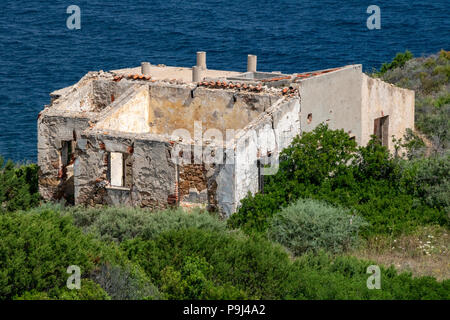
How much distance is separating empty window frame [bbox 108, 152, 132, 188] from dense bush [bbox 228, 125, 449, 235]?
13.3 feet

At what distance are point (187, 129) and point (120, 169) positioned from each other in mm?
2186

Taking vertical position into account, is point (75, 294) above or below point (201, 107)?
below

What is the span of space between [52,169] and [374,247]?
909cm

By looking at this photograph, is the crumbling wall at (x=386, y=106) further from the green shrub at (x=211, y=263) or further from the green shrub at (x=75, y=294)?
the green shrub at (x=75, y=294)

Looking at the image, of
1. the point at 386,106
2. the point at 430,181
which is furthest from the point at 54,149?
the point at 386,106

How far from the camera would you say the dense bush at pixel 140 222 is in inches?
737

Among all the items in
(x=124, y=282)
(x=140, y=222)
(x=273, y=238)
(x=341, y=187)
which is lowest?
→ (x=124, y=282)

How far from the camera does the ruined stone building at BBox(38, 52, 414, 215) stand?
2005cm

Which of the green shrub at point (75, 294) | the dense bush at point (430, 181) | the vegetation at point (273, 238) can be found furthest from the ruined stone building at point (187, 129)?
the green shrub at point (75, 294)

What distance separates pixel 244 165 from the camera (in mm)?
20047

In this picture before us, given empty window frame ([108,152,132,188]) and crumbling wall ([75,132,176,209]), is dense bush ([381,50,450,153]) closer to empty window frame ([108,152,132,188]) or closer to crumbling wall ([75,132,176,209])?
empty window frame ([108,152,132,188])

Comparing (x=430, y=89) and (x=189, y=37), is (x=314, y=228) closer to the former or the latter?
(x=430, y=89)

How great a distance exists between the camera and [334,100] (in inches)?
962

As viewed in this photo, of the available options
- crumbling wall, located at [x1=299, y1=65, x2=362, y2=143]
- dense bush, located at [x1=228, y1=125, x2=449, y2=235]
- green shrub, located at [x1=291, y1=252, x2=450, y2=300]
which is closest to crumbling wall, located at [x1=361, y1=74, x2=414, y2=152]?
crumbling wall, located at [x1=299, y1=65, x2=362, y2=143]
